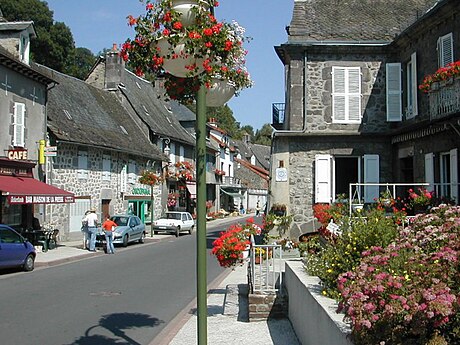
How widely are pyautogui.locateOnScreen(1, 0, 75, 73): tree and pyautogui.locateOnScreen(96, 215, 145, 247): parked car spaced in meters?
29.9

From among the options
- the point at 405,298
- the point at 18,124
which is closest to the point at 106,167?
the point at 18,124

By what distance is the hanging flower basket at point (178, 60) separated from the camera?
17.5 ft

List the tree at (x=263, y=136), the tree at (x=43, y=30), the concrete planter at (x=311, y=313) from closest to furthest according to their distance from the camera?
the concrete planter at (x=311, y=313), the tree at (x=43, y=30), the tree at (x=263, y=136)

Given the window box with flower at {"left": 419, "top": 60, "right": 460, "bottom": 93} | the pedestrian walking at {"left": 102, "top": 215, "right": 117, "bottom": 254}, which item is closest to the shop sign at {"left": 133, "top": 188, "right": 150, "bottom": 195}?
the pedestrian walking at {"left": 102, "top": 215, "right": 117, "bottom": 254}

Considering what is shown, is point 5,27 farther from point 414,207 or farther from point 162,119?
point 162,119

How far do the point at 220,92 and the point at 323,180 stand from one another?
12.7m

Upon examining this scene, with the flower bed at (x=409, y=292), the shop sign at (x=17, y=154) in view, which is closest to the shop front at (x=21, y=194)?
the shop sign at (x=17, y=154)

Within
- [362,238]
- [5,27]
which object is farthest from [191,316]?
[5,27]

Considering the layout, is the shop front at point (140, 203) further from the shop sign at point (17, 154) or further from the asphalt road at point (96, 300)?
the asphalt road at point (96, 300)

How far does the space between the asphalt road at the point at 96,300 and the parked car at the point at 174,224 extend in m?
14.8

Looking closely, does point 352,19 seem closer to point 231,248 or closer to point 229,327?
point 231,248

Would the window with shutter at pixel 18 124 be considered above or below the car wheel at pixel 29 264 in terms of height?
above

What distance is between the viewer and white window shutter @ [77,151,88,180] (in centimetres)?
2952

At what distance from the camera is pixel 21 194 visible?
20891mm
